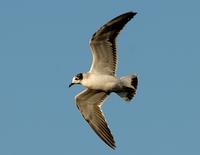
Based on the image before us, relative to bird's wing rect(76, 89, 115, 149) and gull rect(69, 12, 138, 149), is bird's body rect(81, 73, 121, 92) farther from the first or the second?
bird's wing rect(76, 89, 115, 149)

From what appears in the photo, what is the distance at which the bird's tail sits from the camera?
75.5ft

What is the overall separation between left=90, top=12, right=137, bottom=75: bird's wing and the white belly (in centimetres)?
21

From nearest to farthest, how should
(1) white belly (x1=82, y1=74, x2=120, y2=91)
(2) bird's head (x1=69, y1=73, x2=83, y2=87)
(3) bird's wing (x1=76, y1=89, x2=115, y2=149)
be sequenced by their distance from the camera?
(1) white belly (x1=82, y1=74, x2=120, y2=91)
(2) bird's head (x1=69, y1=73, x2=83, y2=87)
(3) bird's wing (x1=76, y1=89, x2=115, y2=149)

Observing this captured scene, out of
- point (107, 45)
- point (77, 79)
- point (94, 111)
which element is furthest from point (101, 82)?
point (94, 111)

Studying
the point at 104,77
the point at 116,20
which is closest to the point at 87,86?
the point at 104,77

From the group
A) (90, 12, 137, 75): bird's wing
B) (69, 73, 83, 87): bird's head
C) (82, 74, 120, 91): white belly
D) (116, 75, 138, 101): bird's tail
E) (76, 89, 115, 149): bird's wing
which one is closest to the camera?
(90, 12, 137, 75): bird's wing

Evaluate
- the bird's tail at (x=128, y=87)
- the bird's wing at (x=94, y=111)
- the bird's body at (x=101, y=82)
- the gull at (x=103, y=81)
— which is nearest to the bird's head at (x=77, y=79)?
the gull at (x=103, y=81)

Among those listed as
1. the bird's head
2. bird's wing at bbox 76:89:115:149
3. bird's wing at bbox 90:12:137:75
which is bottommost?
bird's wing at bbox 76:89:115:149

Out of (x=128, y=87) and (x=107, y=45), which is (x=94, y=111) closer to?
(x=128, y=87)

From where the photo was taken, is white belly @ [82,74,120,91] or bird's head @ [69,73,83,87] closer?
white belly @ [82,74,120,91]

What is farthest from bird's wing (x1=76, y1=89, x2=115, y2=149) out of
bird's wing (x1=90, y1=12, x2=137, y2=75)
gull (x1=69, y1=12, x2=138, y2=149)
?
bird's wing (x1=90, y1=12, x2=137, y2=75)

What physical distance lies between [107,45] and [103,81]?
0.93 metres

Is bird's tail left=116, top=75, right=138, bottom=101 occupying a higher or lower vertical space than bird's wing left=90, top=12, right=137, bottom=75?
lower

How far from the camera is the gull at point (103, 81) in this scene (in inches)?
880
